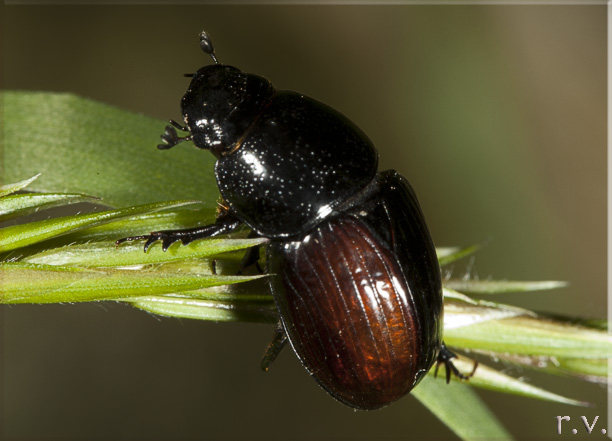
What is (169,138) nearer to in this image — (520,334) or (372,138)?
(520,334)

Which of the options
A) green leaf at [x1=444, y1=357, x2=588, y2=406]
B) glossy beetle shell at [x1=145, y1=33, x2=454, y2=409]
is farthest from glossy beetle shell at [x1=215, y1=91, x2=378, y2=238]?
green leaf at [x1=444, y1=357, x2=588, y2=406]

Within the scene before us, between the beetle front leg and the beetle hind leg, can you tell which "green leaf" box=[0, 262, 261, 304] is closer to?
the beetle front leg

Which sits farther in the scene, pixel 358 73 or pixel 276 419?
pixel 358 73

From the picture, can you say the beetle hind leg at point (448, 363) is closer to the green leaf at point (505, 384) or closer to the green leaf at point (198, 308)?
the green leaf at point (505, 384)

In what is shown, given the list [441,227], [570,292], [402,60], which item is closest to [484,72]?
[402,60]

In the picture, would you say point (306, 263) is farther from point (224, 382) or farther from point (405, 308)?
point (224, 382)

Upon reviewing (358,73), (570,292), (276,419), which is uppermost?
(358,73)

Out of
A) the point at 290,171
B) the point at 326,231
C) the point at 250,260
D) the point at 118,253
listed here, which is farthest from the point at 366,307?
the point at 118,253
